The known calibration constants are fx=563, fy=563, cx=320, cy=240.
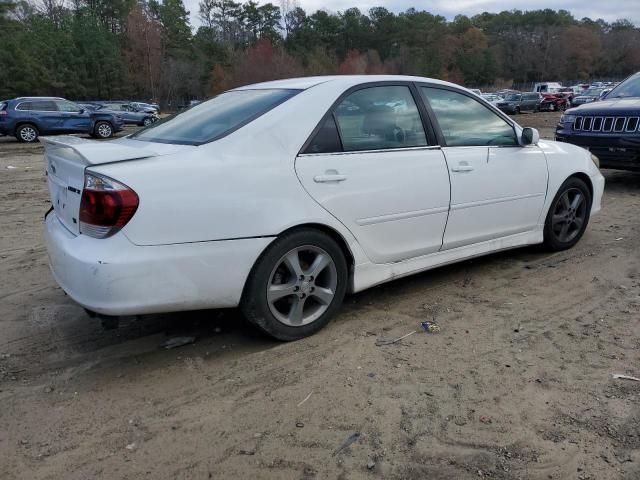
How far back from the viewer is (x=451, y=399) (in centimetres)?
280


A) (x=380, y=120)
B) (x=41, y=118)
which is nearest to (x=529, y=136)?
(x=380, y=120)

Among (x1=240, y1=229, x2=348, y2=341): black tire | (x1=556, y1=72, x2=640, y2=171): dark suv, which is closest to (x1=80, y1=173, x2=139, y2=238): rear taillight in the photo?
(x1=240, y1=229, x2=348, y2=341): black tire

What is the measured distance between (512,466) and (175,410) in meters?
1.57

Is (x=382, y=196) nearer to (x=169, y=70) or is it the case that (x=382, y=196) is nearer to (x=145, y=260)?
(x=145, y=260)

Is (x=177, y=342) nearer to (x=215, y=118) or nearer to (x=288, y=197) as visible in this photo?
(x=288, y=197)

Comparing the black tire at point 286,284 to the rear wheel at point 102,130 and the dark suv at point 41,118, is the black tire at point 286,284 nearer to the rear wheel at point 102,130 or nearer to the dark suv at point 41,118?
the dark suv at point 41,118

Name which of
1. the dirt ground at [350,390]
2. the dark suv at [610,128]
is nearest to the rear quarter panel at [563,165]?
the dirt ground at [350,390]

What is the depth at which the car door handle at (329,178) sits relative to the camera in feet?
10.9

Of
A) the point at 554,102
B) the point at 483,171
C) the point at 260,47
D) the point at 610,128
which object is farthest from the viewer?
the point at 260,47

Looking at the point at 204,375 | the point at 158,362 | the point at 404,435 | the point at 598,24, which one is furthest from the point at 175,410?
the point at 598,24

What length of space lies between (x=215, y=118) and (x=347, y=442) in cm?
211

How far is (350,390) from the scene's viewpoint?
2898 millimetres

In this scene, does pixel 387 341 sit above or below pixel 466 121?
below

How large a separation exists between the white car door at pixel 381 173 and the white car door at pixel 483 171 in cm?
16
